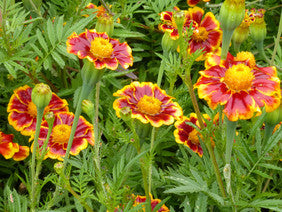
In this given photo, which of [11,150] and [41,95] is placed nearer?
[41,95]

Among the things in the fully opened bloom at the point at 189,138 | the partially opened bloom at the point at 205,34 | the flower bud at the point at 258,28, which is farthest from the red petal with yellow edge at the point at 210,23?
the fully opened bloom at the point at 189,138

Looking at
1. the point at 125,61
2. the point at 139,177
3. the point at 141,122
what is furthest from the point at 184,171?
the point at 125,61

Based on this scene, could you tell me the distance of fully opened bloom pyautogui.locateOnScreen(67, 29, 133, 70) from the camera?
3.12ft

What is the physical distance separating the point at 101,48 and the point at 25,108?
481mm

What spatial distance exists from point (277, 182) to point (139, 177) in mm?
444

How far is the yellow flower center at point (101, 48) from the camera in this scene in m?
0.97

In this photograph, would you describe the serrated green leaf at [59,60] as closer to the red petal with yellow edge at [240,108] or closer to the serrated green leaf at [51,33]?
the serrated green leaf at [51,33]

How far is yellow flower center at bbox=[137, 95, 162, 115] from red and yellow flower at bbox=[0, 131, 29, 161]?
416 mm

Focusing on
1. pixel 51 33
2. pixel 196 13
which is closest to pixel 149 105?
pixel 51 33

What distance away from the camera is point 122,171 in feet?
3.08

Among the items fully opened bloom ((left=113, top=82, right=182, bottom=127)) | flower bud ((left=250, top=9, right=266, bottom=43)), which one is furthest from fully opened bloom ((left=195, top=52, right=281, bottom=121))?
flower bud ((left=250, top=9, right=266, bottom=43))

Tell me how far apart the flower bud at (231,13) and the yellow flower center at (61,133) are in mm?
543

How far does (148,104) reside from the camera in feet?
3.48

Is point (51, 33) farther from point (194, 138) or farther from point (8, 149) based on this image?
point (194, 138)
